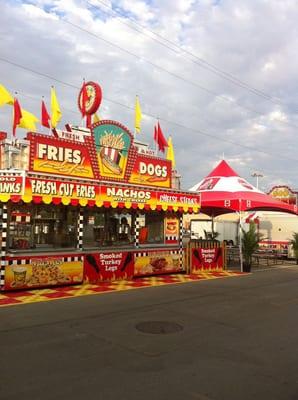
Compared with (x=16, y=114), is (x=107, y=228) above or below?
below

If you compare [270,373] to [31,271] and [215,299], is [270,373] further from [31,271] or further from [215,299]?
[31,271]

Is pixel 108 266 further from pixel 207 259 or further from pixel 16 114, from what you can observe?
pixel 16 114

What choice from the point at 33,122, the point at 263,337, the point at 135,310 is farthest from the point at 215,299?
the point at 33,122

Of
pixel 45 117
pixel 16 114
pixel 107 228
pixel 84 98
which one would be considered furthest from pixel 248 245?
pixel 16 114

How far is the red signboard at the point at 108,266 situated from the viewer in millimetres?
13291

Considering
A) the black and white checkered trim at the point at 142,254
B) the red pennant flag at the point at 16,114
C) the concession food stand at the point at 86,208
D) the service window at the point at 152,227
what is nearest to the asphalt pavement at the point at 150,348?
the concession food stand at the point at 86,208

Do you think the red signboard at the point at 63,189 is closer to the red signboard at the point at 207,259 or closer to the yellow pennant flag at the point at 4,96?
the yellow pennant flag at the point at 4,96

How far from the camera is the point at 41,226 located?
42.2ft

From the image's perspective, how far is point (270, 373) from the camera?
534 centimetres

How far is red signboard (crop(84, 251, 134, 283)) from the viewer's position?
13.3 m

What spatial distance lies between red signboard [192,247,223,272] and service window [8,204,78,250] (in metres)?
5.27

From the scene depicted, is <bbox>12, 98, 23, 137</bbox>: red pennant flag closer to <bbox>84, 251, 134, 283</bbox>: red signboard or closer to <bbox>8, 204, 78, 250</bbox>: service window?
<bbox>8, 204, 78, 250</bbox>: service window

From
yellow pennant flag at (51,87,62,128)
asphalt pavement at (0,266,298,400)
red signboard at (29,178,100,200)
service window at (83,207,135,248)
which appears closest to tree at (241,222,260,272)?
service window at (83,207,135,248)

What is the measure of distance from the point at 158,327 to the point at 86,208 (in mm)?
6758
